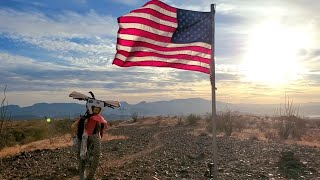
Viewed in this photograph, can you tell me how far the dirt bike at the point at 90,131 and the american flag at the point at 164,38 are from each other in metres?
2.70

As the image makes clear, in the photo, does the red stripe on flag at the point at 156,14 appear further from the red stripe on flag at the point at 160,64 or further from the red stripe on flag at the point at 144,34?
the red stripe on flag at the point at 160,64

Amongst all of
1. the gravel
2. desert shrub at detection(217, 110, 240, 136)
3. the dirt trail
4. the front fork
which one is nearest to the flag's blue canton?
the front fork

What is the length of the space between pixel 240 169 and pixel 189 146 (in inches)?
317

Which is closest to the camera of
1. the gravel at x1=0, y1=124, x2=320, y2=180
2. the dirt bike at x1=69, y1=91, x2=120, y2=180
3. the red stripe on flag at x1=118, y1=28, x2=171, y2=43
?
the red stripe on flag at x1=118, y1=28, x2=171, y2=43

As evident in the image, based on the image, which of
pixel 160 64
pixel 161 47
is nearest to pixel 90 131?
pixel 160 64

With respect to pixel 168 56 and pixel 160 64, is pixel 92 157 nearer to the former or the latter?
pixel 160 64

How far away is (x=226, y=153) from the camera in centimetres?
2030

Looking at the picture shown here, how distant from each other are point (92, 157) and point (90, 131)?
769 mm

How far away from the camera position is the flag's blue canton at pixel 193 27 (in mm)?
10039

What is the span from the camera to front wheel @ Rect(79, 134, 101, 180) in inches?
495

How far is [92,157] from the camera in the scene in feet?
41.4

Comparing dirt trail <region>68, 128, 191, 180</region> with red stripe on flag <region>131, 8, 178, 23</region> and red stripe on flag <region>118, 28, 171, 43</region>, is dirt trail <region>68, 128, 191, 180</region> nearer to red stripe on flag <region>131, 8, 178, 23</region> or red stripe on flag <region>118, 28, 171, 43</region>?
red stripe on flag <region>118, 28, 171, 43</region>

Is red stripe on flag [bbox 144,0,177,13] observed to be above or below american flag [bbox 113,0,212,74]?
above

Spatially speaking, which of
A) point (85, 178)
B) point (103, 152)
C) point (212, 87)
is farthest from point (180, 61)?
point (103, 152)
